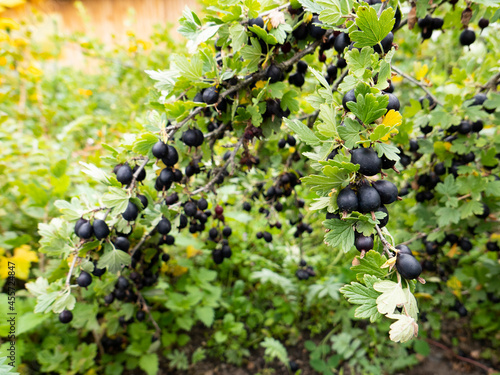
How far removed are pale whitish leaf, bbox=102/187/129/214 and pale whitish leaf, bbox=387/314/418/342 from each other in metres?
0.75

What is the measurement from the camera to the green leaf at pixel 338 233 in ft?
2.13

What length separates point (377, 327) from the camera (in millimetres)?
2338

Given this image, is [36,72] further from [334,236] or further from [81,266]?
[334,236]

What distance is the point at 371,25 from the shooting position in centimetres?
68

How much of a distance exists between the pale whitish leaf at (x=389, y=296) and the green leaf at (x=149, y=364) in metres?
1.65

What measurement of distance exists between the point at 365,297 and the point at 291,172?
88cm

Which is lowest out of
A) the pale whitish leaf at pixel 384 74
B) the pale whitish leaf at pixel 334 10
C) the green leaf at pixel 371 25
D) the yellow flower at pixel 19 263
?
the yellow flower at pixel 19 263

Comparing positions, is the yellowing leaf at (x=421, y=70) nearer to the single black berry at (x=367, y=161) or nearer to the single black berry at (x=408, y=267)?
the single black berry at (x=367, y=161)

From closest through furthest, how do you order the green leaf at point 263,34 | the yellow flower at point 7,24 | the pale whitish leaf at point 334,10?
the pale whitish leaf at point 334,10 < the green leaf at point 263,34 < the yellow flower at point 7,24

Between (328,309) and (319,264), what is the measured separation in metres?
0.38

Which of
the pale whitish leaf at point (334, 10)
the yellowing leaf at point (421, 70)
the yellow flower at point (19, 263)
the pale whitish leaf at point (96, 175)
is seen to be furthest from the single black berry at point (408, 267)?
the yellow flower at point (19, 263)

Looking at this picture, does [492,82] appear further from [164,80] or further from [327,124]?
[164,80]

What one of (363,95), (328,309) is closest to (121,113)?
(328,309)

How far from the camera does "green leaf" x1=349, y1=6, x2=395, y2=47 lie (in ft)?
2.13
